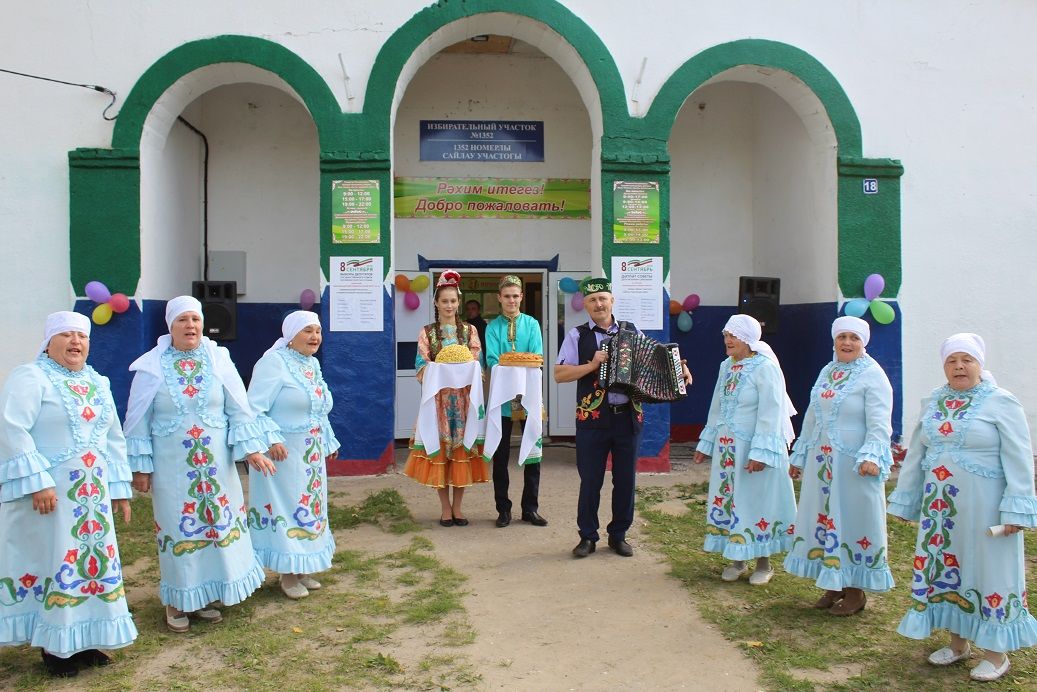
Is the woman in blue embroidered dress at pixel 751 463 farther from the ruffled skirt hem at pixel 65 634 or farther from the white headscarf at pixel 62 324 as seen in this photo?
the white headscarf at pixel 62 324

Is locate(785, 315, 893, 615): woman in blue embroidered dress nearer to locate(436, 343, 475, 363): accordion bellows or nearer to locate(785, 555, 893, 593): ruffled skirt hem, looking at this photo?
locate(785, 555, 893, 593): ruffled skirt hem

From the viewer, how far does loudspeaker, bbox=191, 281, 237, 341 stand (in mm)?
8781

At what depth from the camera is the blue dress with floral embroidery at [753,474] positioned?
16.2 feet

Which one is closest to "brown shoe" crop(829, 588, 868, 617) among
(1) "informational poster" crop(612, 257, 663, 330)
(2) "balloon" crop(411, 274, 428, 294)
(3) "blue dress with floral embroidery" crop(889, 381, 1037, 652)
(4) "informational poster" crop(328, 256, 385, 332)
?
(3) "blue dress with floral embroidery" crop(889, 381, 1037, 652)

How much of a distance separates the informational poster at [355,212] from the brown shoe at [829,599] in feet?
17.8

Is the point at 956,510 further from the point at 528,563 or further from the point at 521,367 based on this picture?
the point at 521,367

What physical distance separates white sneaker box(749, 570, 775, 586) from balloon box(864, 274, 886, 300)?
14.8 feet

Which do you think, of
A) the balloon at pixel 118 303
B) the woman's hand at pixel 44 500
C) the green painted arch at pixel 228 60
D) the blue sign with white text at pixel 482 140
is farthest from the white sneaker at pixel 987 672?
the blue sign with white text at pixel 482 140

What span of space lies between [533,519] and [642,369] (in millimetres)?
1809

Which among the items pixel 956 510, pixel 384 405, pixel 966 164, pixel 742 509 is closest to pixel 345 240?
pixel 384 405

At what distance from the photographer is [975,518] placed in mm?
3785

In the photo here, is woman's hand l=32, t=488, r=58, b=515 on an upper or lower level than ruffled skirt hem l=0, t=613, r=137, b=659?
upper

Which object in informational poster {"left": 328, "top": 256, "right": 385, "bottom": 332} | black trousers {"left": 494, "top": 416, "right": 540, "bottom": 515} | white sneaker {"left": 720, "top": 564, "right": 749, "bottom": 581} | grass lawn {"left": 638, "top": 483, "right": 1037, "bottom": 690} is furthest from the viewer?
informational poster {"left": 328, "top": 256, "right": 385, "bottom": 332}

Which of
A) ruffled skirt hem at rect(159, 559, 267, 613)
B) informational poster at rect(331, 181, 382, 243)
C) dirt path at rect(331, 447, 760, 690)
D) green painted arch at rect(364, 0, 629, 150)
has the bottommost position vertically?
dirt path at rect(331, 447, 760, 690)
